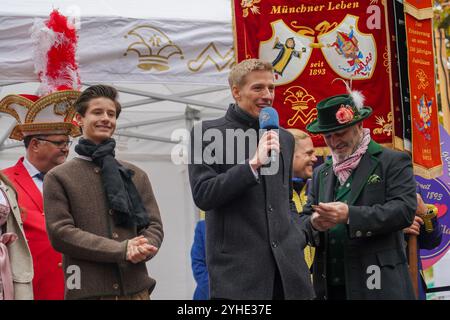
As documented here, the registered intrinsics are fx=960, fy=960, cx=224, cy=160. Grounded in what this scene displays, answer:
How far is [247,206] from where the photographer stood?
15.5ft

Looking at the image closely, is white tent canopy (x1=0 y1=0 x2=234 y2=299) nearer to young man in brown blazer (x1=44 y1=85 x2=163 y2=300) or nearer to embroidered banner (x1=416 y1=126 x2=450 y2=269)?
embroidered banner (x1=416 y1=126 x2=450 y2=269)

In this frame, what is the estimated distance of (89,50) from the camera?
7.05 m

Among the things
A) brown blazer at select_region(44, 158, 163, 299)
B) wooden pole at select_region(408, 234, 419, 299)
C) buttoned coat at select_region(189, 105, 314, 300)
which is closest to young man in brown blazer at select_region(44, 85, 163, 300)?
brown blazer at select_region(44, 158, 163, 299)

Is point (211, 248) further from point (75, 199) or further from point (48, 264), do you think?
point (48, 264)

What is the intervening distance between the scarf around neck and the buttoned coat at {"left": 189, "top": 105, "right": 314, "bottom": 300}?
34cm

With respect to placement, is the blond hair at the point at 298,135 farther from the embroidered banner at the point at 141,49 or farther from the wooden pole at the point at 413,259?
the wooden pole at the point at 413,259

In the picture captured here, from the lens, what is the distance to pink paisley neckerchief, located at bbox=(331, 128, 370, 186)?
535 cm

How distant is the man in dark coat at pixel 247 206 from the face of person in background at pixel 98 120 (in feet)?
1.64

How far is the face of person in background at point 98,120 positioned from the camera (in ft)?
16.5

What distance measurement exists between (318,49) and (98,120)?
278 cm

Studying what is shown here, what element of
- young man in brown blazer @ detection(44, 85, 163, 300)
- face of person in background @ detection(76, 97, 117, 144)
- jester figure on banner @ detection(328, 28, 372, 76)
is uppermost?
jester figure on banner @ detection(328, 28, 372, 76)

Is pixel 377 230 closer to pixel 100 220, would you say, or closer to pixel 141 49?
pixel 100 220

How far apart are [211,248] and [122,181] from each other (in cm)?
59
